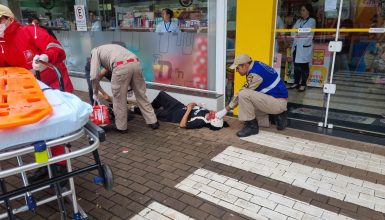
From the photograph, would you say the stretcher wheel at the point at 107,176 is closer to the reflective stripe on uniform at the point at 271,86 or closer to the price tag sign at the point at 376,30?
the reflective stripe on uniform at the point at 271,86

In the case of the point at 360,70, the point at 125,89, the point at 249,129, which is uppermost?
the point at 360,70

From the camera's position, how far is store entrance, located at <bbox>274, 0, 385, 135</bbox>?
15.0 feet

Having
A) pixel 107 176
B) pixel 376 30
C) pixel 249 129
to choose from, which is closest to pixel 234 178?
pixel 249 129

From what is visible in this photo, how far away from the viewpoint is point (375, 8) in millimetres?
4527

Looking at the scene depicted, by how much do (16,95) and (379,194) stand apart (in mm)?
3416

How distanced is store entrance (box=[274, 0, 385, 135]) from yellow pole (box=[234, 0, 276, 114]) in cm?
25

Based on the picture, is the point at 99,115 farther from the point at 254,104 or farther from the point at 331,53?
the point at 331,53

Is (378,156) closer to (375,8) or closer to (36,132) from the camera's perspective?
(375,8)

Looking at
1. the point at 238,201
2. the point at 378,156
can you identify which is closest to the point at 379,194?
the point at 378,156

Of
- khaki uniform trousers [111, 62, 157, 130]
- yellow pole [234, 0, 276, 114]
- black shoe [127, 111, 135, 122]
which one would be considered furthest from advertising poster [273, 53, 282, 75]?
black shoe [127, 111, 135, 122]

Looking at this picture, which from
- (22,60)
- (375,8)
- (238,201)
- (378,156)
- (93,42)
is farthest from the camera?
(93,42)

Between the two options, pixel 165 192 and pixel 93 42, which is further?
pixel 93 42

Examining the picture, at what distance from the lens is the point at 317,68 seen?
556 centimetres

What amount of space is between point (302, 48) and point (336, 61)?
2.23 ft
